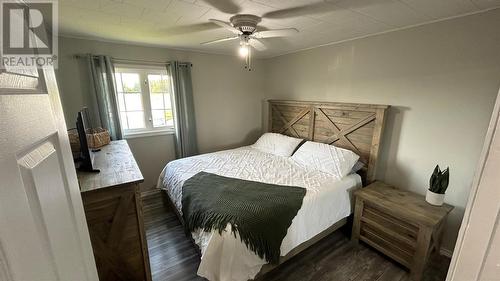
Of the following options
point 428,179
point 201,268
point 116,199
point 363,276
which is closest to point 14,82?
point 116,199

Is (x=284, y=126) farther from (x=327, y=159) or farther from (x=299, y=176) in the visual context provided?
(x=299, y=176)

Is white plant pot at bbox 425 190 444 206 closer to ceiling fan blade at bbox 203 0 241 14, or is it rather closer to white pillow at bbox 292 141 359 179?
white pillow at bbox 292 141 359 179

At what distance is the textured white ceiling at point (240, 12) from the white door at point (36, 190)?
3.95 feet

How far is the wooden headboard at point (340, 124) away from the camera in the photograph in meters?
2.41

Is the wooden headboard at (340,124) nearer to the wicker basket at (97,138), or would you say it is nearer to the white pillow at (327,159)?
the white pillow at (327,159)

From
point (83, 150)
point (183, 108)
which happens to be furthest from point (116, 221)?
point (183, 108)

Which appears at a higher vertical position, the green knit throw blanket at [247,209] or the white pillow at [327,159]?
the white pillow at [327,159]

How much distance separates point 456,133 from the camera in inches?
74.6

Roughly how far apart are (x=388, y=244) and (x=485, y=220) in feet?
6.19

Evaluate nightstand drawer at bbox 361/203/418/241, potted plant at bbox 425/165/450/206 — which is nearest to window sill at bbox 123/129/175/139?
nightstand drawer at bbox 361/203/418/241

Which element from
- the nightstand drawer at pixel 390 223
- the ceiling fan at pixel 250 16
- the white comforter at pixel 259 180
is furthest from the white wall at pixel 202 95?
the nightstand drawer at pixel 390 223

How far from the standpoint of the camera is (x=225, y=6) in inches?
60.7

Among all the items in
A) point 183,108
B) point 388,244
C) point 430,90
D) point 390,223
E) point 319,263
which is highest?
point 430,90

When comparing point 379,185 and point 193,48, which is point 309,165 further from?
point 193,48
